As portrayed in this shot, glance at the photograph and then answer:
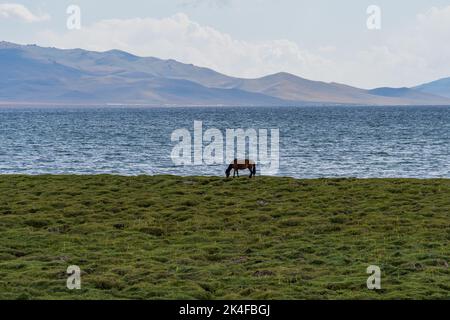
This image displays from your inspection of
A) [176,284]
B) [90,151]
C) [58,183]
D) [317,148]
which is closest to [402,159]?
[317,148]

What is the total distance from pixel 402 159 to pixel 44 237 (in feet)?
193

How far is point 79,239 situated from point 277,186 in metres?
15.5

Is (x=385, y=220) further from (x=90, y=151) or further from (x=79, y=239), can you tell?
(x=90, y=151)

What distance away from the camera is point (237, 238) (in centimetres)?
2717

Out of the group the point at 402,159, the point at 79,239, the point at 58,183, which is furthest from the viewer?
the point at 402,159

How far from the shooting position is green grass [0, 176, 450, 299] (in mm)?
20250

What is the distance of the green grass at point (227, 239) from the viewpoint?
66.4 ft

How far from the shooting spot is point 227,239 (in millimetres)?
26969

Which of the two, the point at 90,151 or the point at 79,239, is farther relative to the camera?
the point at 90,151

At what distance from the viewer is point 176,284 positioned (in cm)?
2058
